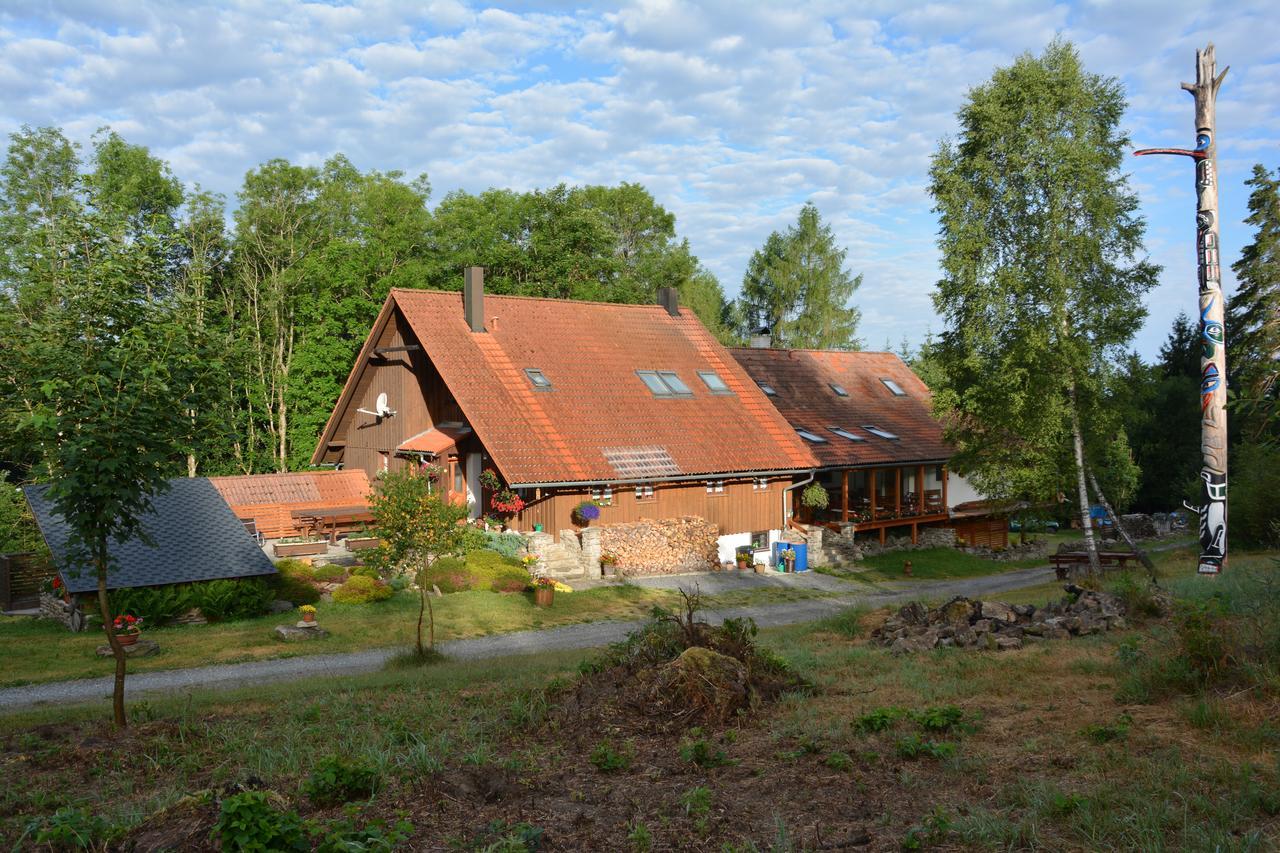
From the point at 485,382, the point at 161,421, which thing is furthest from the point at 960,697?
the point at 485,382

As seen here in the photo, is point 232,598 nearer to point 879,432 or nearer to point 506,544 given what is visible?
point 506,544

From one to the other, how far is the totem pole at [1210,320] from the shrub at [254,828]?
1749 cm

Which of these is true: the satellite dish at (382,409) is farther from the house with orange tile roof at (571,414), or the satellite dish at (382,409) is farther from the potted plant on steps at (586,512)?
the potted plant on steps at (586,512)

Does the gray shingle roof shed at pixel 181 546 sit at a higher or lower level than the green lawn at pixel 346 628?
higher

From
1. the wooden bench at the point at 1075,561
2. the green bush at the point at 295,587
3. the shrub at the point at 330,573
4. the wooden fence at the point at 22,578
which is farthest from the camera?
the wooden bench at the point at 1075,561

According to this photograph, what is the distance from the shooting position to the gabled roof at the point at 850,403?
30969 mm

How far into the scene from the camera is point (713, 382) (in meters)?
29.5

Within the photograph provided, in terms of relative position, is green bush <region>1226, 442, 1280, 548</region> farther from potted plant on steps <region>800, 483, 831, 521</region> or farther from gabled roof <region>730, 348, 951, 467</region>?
potted plant on steps <region>800, 483, 831, 521</region>

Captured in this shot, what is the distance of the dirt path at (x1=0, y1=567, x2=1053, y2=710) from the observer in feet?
43.5

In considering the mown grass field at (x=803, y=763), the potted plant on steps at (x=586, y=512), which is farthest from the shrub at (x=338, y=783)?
the potted plant on steps at (x=586, y=512)

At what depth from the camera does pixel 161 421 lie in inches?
372

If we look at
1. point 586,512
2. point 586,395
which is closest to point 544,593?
point 586,512

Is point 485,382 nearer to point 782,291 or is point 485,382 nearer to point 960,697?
point 960,697

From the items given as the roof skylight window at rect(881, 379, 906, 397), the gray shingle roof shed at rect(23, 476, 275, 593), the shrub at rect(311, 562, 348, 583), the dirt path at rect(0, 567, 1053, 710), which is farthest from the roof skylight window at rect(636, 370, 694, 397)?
the gray shingle roof shed at rect(23, 476, 275, 593)
